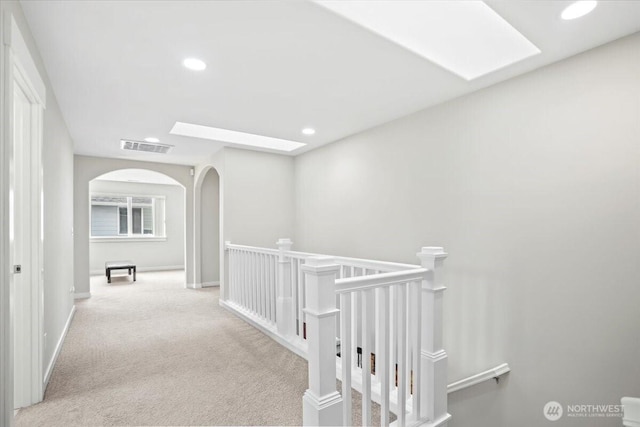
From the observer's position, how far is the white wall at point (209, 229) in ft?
20.5

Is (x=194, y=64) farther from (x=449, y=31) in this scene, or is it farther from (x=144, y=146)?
(x=144, y=146)

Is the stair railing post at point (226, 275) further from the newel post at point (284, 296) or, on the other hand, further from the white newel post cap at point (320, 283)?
the white newel post cap at point (320, 283)

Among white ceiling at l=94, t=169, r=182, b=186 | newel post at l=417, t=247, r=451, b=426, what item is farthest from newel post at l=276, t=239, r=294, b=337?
white ceiling at l=94, t=169, r=182, b=186

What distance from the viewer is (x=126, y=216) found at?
28.6ft

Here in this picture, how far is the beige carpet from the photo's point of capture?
2.07 metres

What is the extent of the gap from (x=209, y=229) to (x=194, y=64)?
14.4 ft

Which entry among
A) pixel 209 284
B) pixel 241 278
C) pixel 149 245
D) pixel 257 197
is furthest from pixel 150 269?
pixel 241 278

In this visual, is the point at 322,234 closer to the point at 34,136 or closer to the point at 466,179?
the point at 466,179

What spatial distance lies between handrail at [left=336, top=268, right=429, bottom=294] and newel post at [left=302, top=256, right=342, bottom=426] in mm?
95

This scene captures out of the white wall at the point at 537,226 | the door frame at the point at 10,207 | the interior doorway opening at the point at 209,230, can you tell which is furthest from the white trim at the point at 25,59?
the interior doorway opening at the point at 209,230

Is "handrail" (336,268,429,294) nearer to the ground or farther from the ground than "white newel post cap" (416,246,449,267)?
nearer to the ground

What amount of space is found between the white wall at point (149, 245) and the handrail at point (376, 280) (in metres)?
8.46

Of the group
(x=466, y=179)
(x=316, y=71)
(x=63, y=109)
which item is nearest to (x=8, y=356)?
(x=316, y=71)

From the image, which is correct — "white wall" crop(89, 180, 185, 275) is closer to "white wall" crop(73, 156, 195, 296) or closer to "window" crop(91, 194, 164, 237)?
"window" crop(91, 194, 164, 237)
